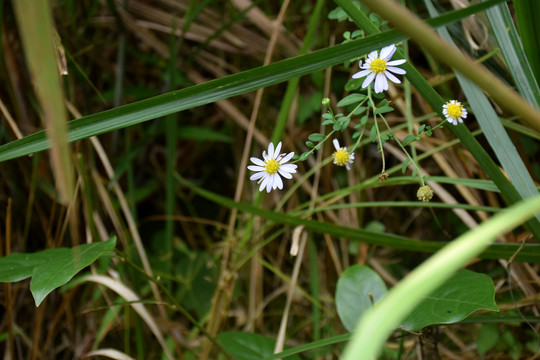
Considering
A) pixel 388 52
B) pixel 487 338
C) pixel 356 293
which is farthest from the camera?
pixel 487 338

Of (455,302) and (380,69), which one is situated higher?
(380,69)

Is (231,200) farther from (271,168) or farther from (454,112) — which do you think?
(454,112)

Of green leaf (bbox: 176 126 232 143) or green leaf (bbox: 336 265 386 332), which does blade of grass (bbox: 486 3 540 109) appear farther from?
green leaf (bbox: 176 126 232 143)

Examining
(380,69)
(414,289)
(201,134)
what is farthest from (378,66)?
(201,134)

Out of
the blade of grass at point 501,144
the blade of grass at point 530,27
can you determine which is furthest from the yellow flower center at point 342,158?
the blade of grass at point 530,27

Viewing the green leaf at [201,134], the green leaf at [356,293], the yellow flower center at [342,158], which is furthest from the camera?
the green leaf at [201,134]

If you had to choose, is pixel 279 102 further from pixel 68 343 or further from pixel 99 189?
pixel 68 343

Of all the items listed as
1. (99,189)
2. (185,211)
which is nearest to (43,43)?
(99,189)

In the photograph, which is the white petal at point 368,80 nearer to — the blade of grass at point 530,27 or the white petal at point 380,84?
the white petal at point 380,84
